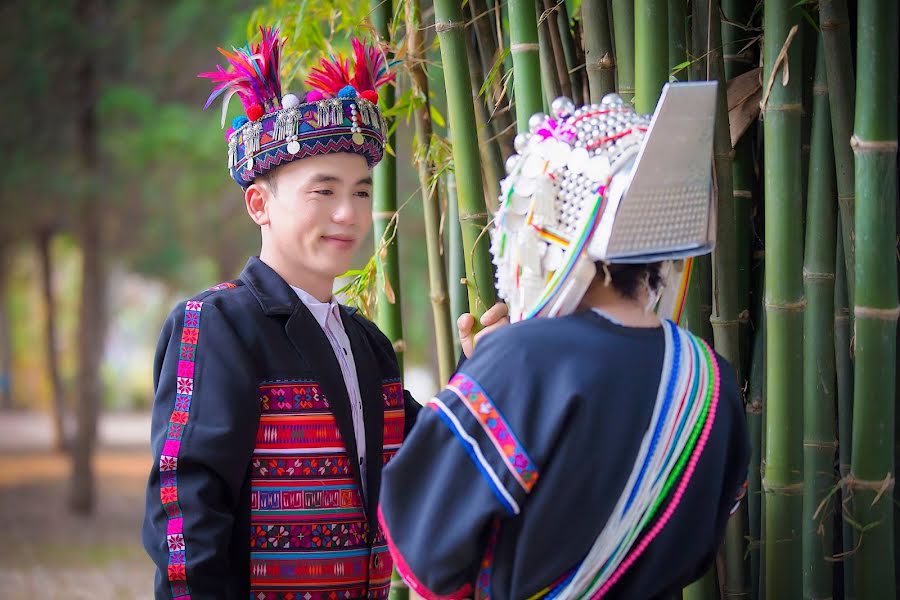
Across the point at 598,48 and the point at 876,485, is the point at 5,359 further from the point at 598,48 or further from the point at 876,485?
the point at 876,485

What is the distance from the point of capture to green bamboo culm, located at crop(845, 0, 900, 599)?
4.08 ft

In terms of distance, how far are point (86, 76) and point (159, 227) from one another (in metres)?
1.42

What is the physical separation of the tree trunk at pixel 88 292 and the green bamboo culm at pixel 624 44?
18.2 feet

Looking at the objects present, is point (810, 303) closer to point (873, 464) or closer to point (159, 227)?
point (873, 464)

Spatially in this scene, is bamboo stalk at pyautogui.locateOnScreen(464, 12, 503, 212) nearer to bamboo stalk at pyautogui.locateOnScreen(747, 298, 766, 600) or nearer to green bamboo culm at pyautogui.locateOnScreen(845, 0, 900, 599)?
bamboo stalk at pyautogui.locateOnScreen(747, 298, 766, 600)

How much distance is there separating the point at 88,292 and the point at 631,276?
6.07 metres

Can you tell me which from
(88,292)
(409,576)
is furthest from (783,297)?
(88,292)

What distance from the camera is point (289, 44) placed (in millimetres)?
2037

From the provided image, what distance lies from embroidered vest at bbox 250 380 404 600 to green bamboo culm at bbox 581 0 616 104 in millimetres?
633

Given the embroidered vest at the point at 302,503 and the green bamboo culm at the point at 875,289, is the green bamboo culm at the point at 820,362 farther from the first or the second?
the embroidered vest at the point at 302,503

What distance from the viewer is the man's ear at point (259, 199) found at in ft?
4.75

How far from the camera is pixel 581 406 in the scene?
3.31ft

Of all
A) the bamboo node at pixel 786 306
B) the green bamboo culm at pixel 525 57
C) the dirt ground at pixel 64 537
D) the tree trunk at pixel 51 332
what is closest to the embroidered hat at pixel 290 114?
the green bamboo culm at pixel 525 57

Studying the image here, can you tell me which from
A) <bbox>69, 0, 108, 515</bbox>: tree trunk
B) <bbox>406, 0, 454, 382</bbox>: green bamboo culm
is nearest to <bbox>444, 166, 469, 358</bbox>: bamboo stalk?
<bbox>406, 0, 454, 382</bbox>: green bamboo culm
